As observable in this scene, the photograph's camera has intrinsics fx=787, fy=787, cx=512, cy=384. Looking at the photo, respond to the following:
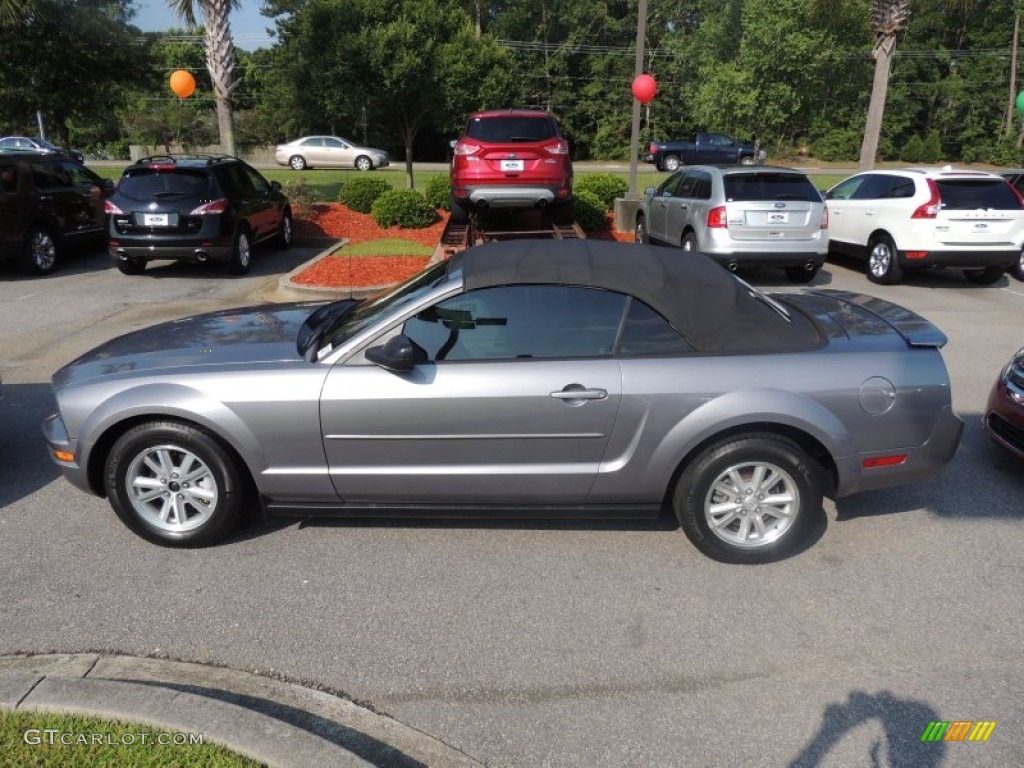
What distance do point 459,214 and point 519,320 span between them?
29.7 ft

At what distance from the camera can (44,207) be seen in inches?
465

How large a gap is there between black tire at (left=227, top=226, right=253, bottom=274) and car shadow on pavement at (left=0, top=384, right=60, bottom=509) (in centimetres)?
484

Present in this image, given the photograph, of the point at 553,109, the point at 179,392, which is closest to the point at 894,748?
the point at 179,392

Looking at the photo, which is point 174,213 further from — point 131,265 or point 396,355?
point 396,355

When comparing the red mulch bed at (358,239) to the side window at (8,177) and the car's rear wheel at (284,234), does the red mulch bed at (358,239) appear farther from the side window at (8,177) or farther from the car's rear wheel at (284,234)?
the side window at (8,177)

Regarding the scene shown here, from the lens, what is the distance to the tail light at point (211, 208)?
1081 cm

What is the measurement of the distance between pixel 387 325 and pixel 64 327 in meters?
6.61

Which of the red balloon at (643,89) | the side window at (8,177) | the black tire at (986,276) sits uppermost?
the red balloon at (643,89)

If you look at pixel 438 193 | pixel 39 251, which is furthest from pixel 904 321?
pixel 438 193

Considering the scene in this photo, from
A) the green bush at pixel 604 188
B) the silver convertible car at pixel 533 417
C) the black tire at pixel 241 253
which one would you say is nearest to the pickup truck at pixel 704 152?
the green bush at pixel 604 188

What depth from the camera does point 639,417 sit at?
3.90m

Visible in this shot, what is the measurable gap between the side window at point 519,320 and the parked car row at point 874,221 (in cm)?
690

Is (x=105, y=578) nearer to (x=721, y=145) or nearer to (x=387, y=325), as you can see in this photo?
(x=387, y=325)

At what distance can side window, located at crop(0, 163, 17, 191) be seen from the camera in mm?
11031
